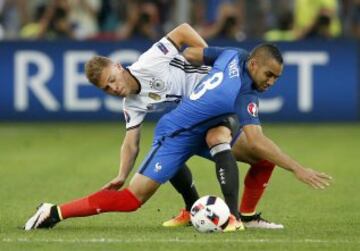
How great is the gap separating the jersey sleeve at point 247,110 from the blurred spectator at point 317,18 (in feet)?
36.0

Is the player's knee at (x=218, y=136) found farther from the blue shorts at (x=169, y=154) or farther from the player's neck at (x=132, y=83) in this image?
the player's neck at (x=132, y=83)

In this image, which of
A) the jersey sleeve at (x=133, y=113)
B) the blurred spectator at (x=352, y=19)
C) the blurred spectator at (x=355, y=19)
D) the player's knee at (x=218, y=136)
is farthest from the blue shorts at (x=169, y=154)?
the blurred spectator at (x=355, y=19)

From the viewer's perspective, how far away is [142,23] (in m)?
21.4

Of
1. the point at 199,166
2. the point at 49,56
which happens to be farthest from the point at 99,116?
the point at 199,166

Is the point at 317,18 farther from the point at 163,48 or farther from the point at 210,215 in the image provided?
the point at 210,215

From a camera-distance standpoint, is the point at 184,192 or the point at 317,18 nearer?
the point at 184,192

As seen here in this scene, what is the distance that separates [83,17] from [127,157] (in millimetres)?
12242

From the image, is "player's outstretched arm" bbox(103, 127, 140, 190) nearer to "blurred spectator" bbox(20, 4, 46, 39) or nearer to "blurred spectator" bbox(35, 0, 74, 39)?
"blurred spectator" bbox(35, 0, 74, 39)

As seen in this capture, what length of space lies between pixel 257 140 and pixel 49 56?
11171mm

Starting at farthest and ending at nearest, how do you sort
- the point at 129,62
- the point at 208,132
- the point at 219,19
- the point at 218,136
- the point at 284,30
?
the point at 284,30
the point at 219,19
the point at 129,62
the point at 208,132
the point at 218,136

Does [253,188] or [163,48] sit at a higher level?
[163,48]

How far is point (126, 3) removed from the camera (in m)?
23.2

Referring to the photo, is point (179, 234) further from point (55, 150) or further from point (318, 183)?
point (55, 150)

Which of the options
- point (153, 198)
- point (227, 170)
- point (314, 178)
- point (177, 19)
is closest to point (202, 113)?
point (227, 170)
